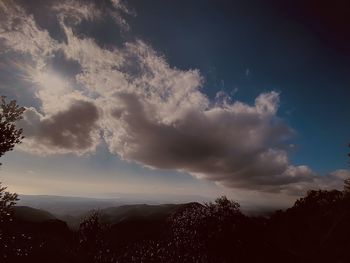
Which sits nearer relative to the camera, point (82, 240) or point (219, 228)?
point (82, 240)

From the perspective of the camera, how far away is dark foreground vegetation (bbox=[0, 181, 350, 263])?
7119 cm

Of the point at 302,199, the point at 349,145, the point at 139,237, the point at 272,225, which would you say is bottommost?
the point at 139,237

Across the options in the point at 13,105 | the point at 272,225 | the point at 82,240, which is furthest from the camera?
the point at 272,225

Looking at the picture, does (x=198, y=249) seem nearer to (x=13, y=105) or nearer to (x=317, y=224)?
(x=317, y=224)

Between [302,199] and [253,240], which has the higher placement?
[302,199]

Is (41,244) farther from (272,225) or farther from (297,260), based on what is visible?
(272,225)

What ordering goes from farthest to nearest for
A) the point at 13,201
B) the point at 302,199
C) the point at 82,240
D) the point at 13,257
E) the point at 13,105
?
the point at 302,199 → the point at 13,257 → the point at 82,240 → the point at 13,105 → the point at 13,201

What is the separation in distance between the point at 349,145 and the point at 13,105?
83.1m

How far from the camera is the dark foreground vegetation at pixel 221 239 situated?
71.2 meters

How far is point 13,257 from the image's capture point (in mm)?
92750

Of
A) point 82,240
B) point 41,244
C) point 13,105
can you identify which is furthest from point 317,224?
point 13,105

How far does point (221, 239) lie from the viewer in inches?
3880

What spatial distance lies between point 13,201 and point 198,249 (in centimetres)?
8824

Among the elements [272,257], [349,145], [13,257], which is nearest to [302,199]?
[272,257]
